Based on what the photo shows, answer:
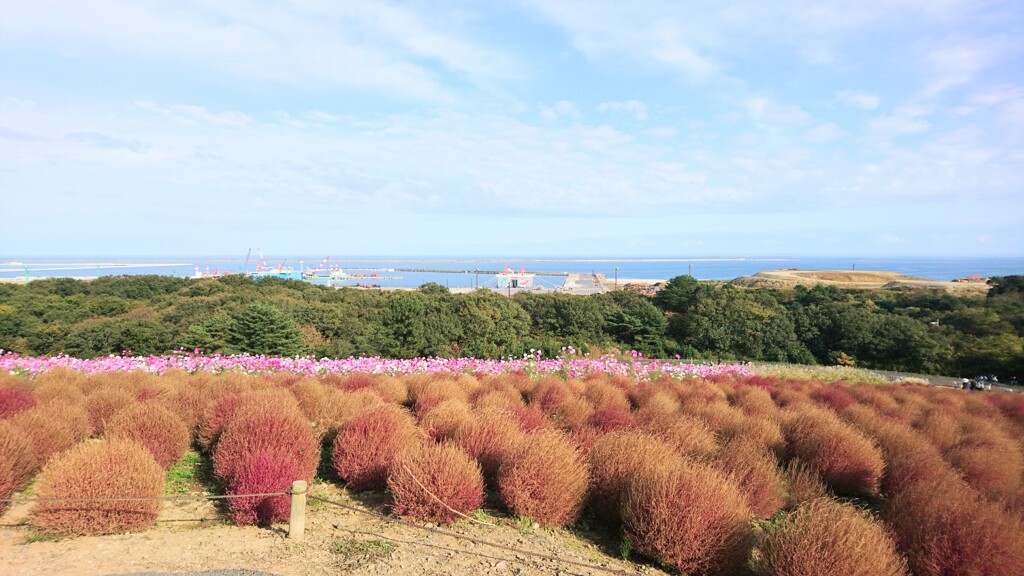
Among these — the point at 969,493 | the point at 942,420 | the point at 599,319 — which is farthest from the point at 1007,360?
the point at 969,493

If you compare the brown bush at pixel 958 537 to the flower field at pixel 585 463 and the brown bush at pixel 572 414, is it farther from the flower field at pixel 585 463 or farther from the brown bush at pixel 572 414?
the brown bush at pixel 572 414

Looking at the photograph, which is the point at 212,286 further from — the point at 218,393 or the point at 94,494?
the point at 94,494

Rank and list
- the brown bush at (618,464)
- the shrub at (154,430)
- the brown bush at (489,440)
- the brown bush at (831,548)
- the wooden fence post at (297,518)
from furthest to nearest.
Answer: the shrub at (154,430) < the brown bush at (489,440) < the brown bush at (618,464) < the wooden fence post at (297,518) < the brown bush at (831,548)

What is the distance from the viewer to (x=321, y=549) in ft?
12.7

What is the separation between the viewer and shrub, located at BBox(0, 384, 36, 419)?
6032 millimetres

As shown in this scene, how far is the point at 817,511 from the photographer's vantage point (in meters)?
3.41

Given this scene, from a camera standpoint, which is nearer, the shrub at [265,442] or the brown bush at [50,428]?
the shrub at [265,442]

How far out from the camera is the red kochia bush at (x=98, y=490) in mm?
3842

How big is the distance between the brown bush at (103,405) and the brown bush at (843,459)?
841cm

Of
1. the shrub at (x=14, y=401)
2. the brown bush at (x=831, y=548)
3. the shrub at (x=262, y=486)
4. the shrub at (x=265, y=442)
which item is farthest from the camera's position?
the shrub at (x=14, y=401)

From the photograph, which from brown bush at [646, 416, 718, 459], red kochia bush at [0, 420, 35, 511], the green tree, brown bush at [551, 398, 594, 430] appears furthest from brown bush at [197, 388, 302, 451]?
the green tree

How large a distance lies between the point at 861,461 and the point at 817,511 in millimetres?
3018

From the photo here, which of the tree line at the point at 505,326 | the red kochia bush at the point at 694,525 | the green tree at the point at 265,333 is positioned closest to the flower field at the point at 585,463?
the red kochia bush at the point at 694,525

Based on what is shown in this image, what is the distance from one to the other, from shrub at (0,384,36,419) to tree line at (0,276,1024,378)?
7501 millimetres
